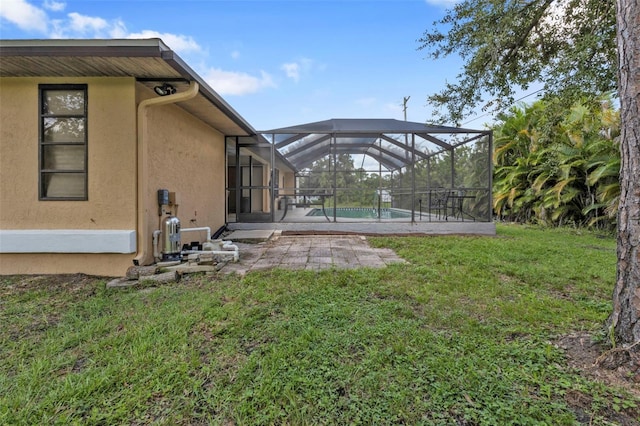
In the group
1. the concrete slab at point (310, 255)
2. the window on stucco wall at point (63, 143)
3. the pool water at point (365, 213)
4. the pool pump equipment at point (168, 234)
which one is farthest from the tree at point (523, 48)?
the window on stucco wall at point (63, 143)

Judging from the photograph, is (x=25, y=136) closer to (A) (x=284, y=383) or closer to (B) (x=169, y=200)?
(B) (x=169, y=200)

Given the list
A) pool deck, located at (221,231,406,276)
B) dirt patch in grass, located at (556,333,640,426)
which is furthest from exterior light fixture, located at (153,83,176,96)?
dirt patch in grass, located at (556,333,640,426)

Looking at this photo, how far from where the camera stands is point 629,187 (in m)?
1.98

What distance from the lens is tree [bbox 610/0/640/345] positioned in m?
1.93

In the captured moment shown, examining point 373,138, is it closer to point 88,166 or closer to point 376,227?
point 376,227

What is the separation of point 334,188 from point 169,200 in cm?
436

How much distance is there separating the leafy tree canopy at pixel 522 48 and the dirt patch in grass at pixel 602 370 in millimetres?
3848

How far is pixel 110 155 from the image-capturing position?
4086mm

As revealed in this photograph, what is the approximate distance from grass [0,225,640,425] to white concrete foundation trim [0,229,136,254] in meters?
0.42

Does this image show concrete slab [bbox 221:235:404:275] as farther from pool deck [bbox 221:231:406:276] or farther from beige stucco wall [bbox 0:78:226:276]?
beige stucco wall [bbox 0:78:226:276]

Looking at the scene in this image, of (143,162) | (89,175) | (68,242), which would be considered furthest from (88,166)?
(68,242)

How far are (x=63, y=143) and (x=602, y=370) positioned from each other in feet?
18.6

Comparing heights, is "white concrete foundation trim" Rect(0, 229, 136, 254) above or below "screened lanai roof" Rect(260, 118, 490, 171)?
below

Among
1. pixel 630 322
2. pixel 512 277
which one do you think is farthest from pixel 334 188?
pixel 630 322
